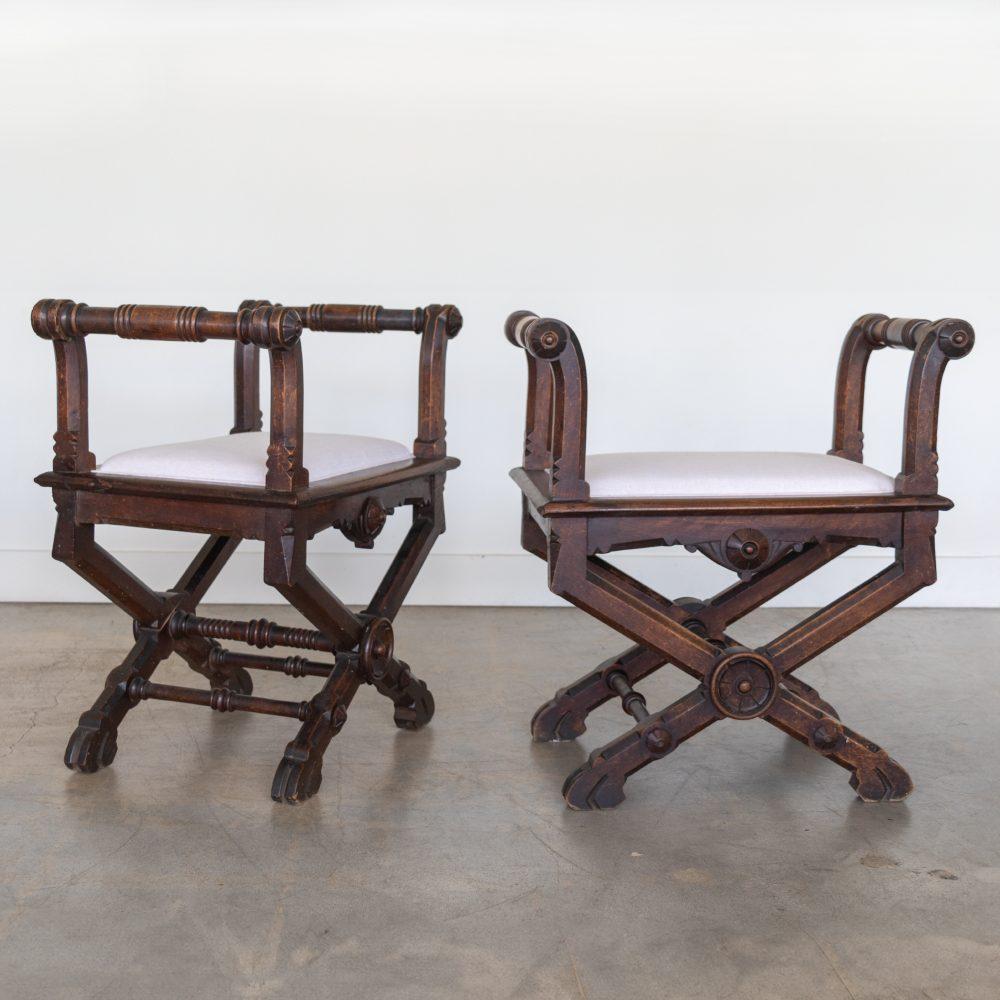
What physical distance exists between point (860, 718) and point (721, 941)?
1.22 meters

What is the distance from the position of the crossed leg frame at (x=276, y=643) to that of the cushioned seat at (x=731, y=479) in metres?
0.59

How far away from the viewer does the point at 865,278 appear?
4156 mm

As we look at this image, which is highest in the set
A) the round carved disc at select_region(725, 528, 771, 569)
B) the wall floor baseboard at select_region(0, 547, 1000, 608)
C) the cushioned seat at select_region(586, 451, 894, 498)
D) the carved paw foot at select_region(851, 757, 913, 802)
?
the cushioned seat at select_region(586, 451, 894, 498)

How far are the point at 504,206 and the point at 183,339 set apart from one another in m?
2.02

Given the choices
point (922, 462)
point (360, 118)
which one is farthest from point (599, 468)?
point (360, 118)

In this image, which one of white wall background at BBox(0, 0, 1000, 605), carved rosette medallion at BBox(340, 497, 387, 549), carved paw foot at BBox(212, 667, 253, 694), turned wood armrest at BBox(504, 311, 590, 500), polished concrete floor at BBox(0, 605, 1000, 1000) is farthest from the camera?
white wall background at BBox(0, 0, 1000, 605)

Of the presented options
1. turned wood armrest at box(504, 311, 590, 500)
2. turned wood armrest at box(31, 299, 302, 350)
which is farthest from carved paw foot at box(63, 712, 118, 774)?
turned wood armrest at box(504, 311, 590, 500)

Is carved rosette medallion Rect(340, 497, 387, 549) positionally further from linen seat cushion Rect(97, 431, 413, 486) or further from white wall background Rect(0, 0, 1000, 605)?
white wall background Rect(0, 0, 1000, 605)

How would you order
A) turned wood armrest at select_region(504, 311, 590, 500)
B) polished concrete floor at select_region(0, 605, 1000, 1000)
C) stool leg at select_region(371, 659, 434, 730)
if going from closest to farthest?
polished concrete floor at select_region(0, 605, 1000, 1000) → turned wood armrest at select_region(504, 311, 590, 500) → stool leg at select_region(371, 659, 434, 730)

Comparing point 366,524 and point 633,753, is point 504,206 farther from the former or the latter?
point 633,753

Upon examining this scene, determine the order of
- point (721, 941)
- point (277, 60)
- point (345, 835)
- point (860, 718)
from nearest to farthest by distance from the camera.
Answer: point (721, 941)
point (345, 835)
point (860, 718)
point (277, 60)

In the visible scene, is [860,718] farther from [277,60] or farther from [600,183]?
[277,60]

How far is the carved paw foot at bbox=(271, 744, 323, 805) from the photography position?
7.93 ft

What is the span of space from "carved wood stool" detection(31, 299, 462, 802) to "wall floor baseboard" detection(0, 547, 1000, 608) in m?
1.29
